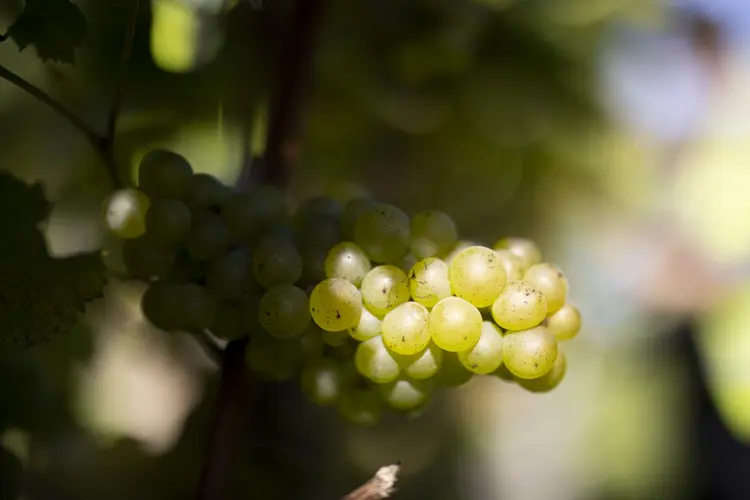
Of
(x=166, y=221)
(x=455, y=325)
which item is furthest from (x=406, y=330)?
(x=166, y=221)

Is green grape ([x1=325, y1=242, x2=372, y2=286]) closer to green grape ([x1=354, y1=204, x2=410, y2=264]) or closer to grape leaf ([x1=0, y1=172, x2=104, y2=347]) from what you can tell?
green grape ([x1=354, y1=204, x2=410, y2=264])

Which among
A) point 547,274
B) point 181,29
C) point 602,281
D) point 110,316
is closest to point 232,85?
point 181,29

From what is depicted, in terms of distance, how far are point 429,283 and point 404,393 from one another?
6cm

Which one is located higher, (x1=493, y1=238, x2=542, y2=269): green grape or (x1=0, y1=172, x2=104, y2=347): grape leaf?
(x1=493, y1=238, x2=542, y2=269): green grape

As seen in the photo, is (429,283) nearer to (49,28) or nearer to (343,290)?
(343,290)

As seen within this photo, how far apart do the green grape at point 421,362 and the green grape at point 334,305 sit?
0.12ft

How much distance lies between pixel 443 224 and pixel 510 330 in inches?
2.6

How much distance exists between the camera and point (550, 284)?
0.38 m

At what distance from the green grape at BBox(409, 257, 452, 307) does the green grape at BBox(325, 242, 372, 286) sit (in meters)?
0.03

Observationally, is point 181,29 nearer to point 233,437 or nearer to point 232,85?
point 232,85

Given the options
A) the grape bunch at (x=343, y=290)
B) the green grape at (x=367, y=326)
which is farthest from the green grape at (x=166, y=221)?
the green grape at (x=367, y=326)

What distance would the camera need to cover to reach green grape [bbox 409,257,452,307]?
14.1 inches

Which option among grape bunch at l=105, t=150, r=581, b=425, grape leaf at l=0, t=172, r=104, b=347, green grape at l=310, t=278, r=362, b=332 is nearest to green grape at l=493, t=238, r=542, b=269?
grape bunch at l=105, t=150, r=581, b=425

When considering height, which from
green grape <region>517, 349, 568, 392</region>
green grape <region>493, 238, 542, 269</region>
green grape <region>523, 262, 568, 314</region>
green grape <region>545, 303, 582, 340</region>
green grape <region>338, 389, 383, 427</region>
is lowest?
green grape <region>338, 389, 383, 427</region>
